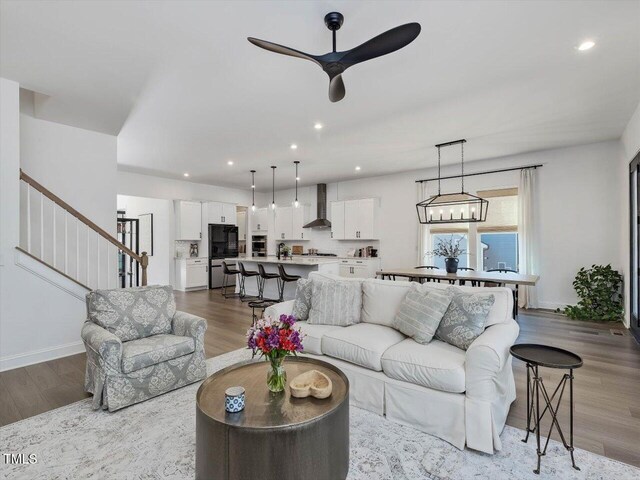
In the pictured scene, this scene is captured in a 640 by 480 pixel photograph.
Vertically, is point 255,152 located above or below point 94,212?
above

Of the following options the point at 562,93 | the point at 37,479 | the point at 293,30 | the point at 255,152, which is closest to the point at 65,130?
the point at 255,152

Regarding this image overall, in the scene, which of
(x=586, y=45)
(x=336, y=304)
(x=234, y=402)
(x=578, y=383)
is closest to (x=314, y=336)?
(x=336, y=304)

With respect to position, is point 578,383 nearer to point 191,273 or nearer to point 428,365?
point 428,365

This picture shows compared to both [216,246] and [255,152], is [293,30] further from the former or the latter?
[216,246]

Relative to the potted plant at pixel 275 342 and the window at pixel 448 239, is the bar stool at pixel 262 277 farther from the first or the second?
the potted plant at pixel 275 342

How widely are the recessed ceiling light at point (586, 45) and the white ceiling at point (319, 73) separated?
0.13ft

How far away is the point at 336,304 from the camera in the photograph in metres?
3.26

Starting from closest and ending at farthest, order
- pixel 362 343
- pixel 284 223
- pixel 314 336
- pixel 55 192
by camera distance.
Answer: pixel 362 343 < pixel 314 336 < pixel 55 192 < pixel 284 223

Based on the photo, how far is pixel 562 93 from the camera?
3717 millimetres

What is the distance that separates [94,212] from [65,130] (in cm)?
118

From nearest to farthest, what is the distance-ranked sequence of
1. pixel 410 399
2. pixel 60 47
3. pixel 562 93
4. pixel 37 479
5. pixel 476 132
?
pixel 37 479
pixel 410 399
pixel 60 47
pixel 562 93
pixel 476 132

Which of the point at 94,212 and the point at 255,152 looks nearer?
the point at 94,212

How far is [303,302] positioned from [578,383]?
271 cm

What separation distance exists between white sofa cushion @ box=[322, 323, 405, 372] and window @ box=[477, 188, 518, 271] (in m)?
4.81
